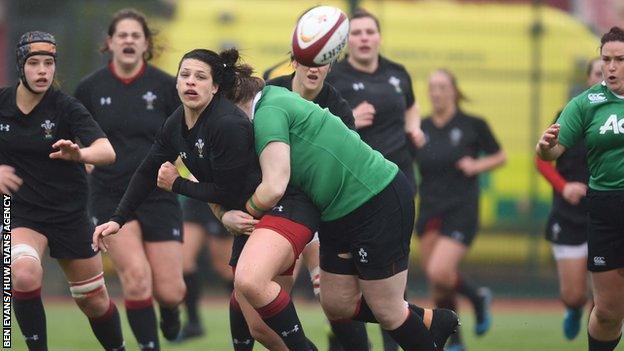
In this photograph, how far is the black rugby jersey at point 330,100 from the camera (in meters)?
7.43

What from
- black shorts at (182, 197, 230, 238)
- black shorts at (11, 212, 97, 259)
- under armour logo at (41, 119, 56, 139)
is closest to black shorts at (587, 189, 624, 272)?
black shorts at (11, 212, 97, 259)

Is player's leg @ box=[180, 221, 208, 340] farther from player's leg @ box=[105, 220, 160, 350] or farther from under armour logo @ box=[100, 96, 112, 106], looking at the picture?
under armour logo @ box=[100, 96, 112, 106]

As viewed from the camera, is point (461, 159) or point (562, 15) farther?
point (562, 15)

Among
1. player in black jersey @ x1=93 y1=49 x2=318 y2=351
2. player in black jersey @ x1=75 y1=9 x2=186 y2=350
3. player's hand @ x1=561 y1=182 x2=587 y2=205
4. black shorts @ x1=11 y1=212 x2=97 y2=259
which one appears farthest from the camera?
player's hand @ x1=561 y1=182 x2=587 y2=205

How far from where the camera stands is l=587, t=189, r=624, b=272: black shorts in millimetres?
6996

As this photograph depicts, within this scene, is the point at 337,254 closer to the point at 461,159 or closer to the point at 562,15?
the point at 461,159

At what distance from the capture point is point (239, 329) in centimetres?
725

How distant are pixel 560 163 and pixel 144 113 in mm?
3107

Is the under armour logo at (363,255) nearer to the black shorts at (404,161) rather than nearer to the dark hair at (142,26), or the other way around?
the black shorts at (404,161)

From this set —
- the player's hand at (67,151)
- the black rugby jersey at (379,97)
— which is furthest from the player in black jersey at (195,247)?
the player's hand at (67,151)

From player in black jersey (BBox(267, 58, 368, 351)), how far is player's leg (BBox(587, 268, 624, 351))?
1.34m

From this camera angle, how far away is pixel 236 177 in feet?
20.8

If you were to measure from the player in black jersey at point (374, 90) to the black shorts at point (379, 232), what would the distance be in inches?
69.4

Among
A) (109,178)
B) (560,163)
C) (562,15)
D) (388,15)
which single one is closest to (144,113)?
(109,178)
